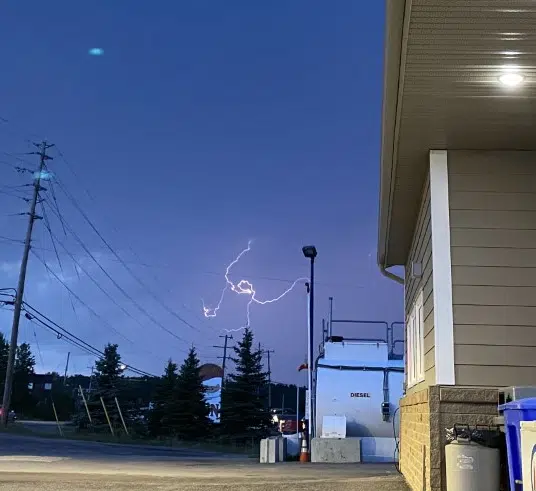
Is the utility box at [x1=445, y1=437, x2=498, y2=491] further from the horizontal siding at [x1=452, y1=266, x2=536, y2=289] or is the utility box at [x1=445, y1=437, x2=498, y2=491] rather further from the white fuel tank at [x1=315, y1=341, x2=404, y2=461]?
A: the white fuel tank at [x1=315, y1=341, x2=404, y2=461]

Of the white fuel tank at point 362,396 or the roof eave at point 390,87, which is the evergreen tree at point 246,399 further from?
the roof eave at point 390,87

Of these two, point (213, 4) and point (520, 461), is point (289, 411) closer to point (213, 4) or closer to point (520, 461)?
point (213, 4)

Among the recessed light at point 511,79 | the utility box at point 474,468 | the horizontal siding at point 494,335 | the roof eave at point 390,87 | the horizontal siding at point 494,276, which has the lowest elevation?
the utility box at point 474,468

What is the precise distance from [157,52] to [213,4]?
3658 mm

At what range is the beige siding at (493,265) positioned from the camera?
538 cm

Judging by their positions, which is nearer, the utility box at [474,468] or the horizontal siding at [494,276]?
the utility box at [474,468]

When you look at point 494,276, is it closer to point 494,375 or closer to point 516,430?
point 494,375

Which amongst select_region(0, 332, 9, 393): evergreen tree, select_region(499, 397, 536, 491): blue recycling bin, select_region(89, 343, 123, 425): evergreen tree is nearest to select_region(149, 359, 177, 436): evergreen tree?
select_region(89, 343, 123, 425): evergreen tree

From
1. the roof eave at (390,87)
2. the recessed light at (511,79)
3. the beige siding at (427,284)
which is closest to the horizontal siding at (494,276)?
the beige siding at (427,284)

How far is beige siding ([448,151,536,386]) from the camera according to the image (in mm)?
5379

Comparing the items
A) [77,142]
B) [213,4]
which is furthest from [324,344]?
[77,142]

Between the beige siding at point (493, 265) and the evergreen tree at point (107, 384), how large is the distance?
3339cm

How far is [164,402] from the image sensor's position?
37.8 metres

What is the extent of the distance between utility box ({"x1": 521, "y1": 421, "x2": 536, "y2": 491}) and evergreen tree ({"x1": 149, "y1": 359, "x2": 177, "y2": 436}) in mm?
34009
